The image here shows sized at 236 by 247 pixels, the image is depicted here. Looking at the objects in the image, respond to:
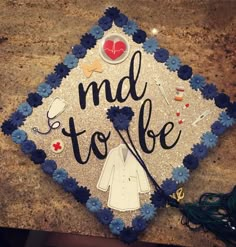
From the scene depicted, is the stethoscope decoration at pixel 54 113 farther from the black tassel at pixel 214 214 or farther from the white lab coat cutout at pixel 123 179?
the black tassel at pixel 214 214

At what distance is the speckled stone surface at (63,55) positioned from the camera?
0.95m

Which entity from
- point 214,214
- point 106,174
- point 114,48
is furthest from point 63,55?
point 214,214

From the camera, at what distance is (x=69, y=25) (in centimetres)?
98

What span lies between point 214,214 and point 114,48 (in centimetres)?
40

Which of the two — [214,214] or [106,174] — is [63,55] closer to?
[106,174]

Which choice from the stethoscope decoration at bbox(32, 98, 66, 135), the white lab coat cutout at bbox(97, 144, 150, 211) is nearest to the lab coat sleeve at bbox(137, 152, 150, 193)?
the white lab coat cutout at bbox(97, 144, 150, 211)

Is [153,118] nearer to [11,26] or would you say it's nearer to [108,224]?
[108,224]

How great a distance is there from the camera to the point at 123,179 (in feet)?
3.06

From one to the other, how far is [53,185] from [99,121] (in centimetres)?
17

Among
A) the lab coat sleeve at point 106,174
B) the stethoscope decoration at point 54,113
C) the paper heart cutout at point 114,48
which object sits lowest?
the lab coat sleeve at point 106,174

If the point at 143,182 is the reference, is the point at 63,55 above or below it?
above

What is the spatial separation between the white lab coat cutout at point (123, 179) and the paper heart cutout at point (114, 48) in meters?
0.19

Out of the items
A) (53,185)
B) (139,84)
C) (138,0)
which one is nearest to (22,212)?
(53,185)

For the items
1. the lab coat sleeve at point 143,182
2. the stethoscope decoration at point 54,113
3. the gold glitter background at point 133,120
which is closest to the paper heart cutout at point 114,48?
the gold glitter background at point 133,120
